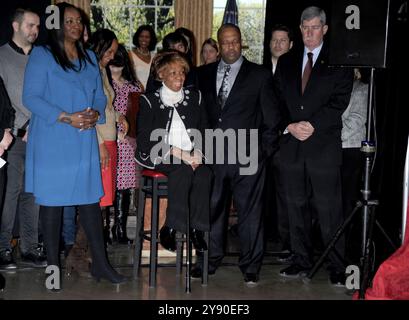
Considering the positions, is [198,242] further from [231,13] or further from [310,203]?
[231,13]

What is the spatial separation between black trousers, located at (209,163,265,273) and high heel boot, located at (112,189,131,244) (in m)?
1.24

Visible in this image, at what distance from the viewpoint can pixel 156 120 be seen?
411 cm

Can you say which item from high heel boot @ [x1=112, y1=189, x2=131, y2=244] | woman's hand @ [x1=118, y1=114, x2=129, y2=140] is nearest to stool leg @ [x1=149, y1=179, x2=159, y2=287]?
woman's hand @ [x1=118, y1=114, x2=129, y2=140]

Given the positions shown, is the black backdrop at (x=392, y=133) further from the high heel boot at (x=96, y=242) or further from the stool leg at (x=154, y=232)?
the high heel boot at (x=96, y=242)

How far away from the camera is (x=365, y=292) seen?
12.7 ft

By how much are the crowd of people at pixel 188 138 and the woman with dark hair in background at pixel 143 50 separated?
2.14 m

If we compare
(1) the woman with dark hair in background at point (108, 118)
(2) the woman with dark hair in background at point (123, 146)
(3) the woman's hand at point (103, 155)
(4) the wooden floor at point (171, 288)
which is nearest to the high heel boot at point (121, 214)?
(2) the woman with dark hair in background at point (123, 146)

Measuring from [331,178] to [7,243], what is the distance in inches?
87.2

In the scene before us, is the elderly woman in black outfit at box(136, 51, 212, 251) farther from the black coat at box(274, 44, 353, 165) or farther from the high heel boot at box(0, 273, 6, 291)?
the high heel boot at box(0, 273, 6, 291)

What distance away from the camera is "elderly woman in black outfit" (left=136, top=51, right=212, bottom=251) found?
405 centimetres

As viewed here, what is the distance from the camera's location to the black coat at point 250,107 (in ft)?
13.9
